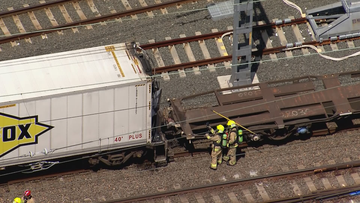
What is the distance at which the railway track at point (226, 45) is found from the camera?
71.4ft

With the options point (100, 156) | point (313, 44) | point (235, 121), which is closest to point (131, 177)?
point (100, 156)

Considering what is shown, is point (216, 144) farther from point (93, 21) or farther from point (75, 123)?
point (93, 21)

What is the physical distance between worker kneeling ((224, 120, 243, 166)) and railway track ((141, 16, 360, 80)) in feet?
11.5

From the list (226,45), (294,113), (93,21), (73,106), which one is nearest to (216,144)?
(294,113)

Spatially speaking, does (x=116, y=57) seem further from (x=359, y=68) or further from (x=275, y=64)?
(x=359, y=68)

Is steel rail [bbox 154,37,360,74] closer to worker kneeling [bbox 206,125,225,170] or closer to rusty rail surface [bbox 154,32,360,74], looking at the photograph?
rusty rail surface [bbox 154,32,360,74]

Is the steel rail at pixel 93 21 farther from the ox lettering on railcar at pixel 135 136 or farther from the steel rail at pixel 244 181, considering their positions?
the steel rail at pixel 244 181

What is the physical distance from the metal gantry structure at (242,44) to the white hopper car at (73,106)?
138 inches

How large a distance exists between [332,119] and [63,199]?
912 centimetres

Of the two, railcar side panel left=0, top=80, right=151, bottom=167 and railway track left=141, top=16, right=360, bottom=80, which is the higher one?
railway track left=141, top=16, right=360, bottom=80

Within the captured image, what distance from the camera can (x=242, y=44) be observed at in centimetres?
2044

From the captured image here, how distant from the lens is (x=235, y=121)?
19.2 m

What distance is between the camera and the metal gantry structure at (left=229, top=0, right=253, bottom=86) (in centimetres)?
1917

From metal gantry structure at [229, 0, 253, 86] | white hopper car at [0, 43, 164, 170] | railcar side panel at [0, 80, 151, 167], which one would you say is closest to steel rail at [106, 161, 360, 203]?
white hopper car at [0, 43, 164, 170]
